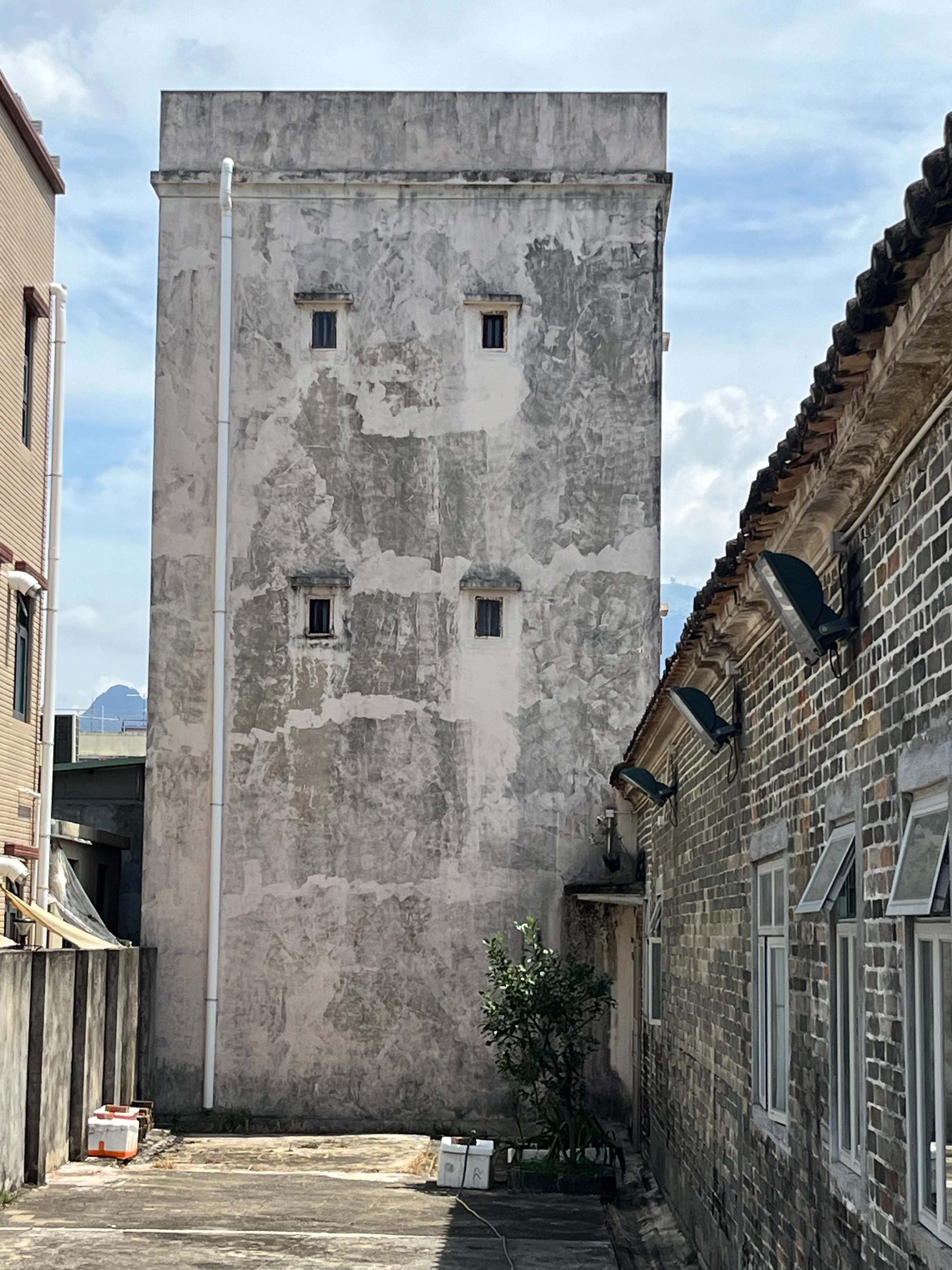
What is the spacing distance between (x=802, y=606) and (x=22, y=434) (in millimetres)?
14429

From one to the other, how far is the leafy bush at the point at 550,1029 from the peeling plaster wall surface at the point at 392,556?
2.88 metres

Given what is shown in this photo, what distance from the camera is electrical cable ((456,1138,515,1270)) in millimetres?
12759

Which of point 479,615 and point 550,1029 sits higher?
point 479,615

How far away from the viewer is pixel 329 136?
22.3 m

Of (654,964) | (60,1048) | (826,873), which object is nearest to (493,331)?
(654,964)

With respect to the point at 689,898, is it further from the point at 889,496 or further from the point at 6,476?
the point at 6,476

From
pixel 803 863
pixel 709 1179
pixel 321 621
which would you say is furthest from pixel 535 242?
pixel 803 863

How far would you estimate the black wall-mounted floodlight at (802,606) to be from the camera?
6824mm

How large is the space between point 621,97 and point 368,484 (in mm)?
6408

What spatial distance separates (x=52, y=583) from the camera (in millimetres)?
20516

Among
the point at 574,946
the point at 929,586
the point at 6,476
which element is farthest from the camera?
the point at 574,946

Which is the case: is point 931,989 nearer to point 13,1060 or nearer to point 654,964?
point 13,1060

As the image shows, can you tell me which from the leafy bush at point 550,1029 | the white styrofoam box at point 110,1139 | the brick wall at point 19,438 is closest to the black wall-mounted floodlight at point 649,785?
the leafy bush at point 550,1029

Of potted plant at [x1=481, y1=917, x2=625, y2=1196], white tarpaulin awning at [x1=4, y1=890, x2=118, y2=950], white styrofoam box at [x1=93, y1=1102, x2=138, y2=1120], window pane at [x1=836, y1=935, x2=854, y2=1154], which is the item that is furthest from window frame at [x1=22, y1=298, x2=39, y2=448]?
window pane at [x1=836, y1=935, x2=854, y2=1154]
